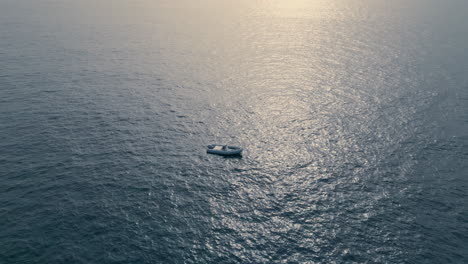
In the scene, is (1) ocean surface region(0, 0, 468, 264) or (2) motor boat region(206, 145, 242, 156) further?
(2) motor boat region(206, 145, 242, 156)

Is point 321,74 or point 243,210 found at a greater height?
point 321,74

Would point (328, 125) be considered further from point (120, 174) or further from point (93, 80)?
point (93, 80)

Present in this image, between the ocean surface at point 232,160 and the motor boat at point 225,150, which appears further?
the motor boat at point 225,150

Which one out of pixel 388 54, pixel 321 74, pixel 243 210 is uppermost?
pixel 388 54

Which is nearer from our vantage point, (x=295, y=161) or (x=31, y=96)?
(x=295, y=161)

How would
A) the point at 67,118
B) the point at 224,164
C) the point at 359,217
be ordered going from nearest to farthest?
1. the point at 359,217
2. the point at 224,164
3. the point at 67,118

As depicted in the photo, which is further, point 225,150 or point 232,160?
point 225,150

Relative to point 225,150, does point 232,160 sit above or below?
below

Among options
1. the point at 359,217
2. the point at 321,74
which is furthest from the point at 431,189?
the point at 321,74
